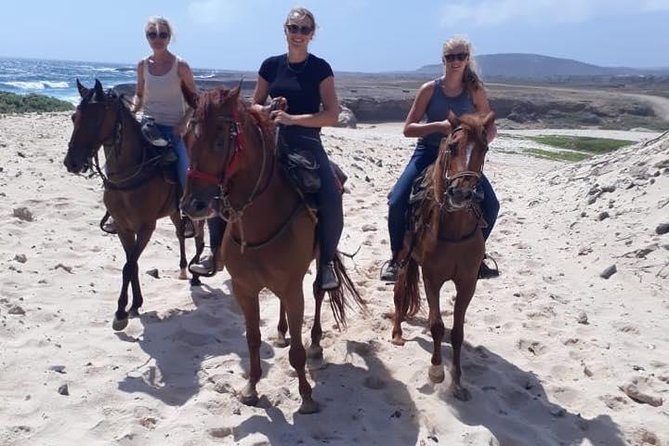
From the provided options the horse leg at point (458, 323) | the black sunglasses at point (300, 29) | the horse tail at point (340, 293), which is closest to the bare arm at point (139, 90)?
the black sunglasses at point (300, 29)

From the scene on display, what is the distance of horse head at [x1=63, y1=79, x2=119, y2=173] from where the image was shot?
561 centimetres

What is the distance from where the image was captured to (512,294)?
6895mm

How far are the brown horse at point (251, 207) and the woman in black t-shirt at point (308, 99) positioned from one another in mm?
187

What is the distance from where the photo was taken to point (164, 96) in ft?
21.4

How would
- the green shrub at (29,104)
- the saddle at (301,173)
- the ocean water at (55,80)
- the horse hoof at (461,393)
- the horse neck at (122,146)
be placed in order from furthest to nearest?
1. the ocean water at (55,80)
2. the green shrub at (29,104)
3. the horse neck at (122,146)
4. the horse hoof at (461,393)
5. the saddle at (301,173)

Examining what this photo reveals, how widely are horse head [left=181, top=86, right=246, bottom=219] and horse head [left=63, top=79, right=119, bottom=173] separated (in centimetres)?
234

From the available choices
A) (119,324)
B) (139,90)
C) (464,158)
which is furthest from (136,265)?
(464,158)

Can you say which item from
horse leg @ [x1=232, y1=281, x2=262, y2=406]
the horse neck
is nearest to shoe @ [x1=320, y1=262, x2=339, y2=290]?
horse leg @ [x1=232, y1=281, x2=262, y2=406]

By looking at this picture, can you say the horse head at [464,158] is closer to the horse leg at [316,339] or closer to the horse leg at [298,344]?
the horse leg at [298,344]

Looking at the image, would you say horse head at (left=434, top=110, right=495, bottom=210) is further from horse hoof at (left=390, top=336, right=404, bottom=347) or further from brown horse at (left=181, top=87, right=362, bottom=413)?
horse hoof at (left=390, top=336, right=404, bottom=347)

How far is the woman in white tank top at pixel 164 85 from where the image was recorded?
632cm

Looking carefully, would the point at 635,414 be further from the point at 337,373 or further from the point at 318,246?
the point at 318,246

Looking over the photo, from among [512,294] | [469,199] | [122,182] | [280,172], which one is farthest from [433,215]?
[122,182]

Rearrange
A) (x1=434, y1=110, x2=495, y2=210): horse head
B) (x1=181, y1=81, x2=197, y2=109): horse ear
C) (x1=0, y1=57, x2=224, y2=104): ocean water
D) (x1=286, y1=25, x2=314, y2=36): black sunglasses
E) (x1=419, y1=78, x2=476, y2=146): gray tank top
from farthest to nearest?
(x1=0, y1=57, x2=224, y2=104): ocean water < (x1=419, y1=78, x2=476, y2=146): gray tank top < (x1=286, y1=25, x2=314, y2=36): black sunglasses < (x1=434, y1=110, x2=495, y2=210): horse head < (x1=181, y1=81, x2=197, y2=109): horse ear
